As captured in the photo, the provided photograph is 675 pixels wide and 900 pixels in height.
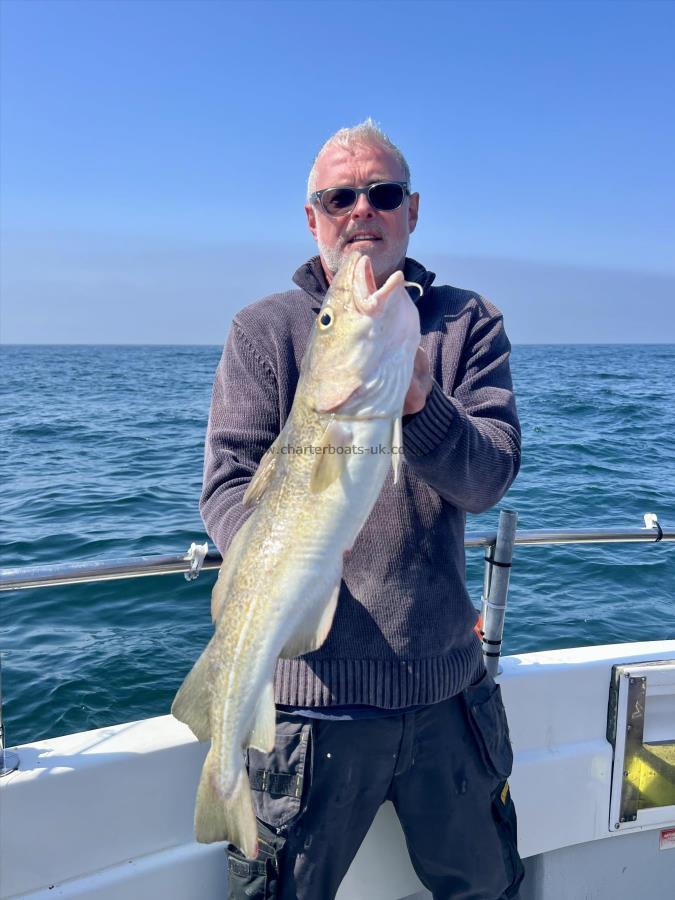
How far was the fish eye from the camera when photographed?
208cm

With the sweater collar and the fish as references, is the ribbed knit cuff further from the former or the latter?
the sweater collar

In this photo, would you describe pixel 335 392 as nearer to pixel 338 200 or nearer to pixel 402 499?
pixel 402 499

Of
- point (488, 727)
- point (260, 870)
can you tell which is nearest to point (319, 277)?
point (488, 727)

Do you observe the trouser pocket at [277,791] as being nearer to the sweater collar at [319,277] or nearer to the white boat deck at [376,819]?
the white boat deck at [376,819]

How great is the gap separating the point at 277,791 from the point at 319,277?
1873 mm

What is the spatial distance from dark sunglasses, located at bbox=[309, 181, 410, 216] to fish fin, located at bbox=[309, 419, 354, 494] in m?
1.10

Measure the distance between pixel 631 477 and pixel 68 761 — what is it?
13372 mm

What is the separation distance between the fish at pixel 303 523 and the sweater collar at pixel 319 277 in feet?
2.42

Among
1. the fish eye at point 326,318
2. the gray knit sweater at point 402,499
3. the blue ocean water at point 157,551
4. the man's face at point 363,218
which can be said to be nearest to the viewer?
the fish eye at point 326,318

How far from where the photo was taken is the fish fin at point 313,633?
2082 millimetres

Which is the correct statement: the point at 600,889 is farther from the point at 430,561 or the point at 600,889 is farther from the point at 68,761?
the point at 68,761

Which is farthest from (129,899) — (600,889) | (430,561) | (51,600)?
(51,600)

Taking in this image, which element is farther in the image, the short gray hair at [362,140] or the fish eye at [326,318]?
the short gray hair at [362,140]

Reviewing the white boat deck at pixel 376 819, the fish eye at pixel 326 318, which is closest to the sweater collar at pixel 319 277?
the fish eye at pixel 326 318
